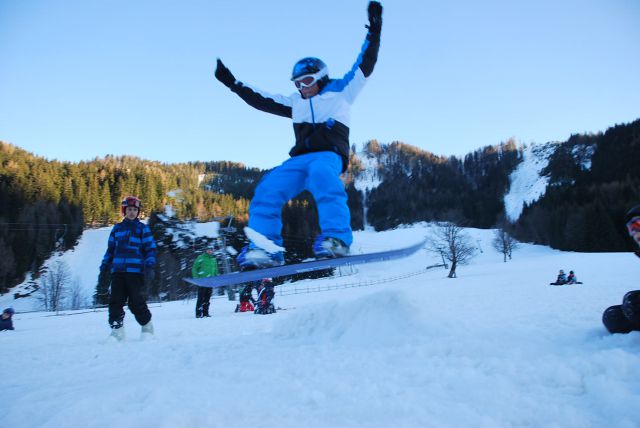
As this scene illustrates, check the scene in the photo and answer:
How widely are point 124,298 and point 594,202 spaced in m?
56.5

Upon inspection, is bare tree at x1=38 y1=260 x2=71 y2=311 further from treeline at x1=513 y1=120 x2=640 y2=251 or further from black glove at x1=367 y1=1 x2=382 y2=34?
treeline at x1=513 y1=120 x2=640 y2=251

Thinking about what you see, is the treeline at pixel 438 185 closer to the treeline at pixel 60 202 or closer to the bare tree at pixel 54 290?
the treeline at pixel 60 202

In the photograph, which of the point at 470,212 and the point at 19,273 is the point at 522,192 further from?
the point at 19,273

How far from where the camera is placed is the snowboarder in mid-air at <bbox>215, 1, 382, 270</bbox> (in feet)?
9.32

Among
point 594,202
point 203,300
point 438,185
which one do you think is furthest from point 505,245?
point 438,185

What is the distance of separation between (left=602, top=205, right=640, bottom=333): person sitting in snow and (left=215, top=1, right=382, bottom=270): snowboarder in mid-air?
1791 mm

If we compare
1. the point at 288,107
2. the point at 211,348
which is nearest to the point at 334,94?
the point at 288,107

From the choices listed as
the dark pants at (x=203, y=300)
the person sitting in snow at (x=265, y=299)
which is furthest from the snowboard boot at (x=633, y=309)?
the person sitting in snow at (x=265, y=299)

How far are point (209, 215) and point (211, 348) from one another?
5109 cm

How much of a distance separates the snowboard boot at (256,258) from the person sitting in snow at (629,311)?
2332 millimetres

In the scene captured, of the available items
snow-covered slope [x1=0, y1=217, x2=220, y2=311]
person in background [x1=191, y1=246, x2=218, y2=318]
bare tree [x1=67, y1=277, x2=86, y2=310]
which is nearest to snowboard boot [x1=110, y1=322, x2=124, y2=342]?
person in background [x1=191, y1=246, x2=218, y2=318]

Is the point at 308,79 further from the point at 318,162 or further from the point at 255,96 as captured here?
the point at 318,162

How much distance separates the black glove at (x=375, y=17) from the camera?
298cm

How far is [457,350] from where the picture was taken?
6.42 feet
